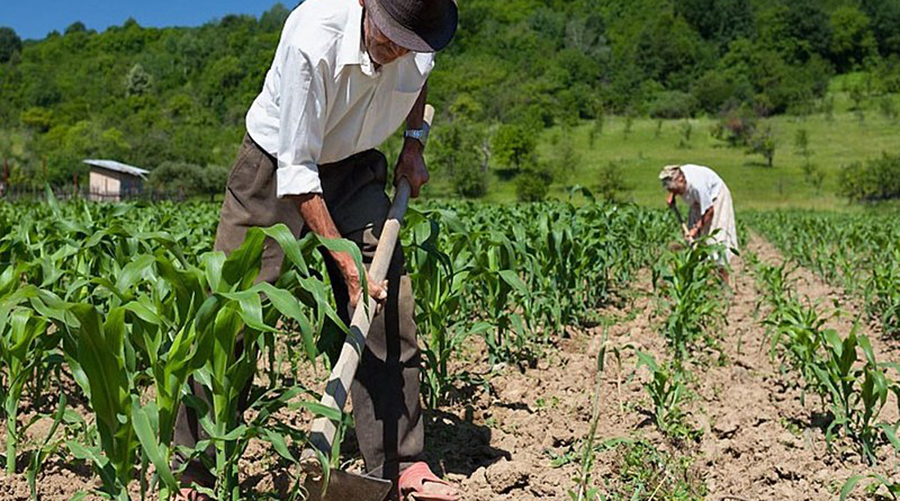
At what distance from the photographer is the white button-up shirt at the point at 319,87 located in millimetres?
2256

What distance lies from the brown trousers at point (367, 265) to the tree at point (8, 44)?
11556 cm

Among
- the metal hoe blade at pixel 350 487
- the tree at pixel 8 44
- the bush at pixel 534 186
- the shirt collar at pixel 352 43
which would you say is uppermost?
the tree at pixel 8 44

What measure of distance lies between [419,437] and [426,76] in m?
1.24

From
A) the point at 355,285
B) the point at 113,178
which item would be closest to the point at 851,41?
the point at 113,178

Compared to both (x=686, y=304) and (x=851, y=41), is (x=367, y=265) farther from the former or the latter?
(x=851, y=41)

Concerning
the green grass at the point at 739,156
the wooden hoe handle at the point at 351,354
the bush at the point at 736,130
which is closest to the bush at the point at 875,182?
the green grass at the point at 739,156

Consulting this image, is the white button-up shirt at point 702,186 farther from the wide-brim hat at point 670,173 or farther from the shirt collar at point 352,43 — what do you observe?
the shirt collar at point 352,43

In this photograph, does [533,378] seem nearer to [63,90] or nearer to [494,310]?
[494,310]

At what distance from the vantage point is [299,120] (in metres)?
2.27

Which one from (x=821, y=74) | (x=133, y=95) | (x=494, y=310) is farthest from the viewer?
(x=133, y=95)

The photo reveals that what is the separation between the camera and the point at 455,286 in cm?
351

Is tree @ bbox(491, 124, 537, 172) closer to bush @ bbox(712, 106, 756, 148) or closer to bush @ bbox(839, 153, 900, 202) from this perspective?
bush @ bbox(712, 106, 756, 148)

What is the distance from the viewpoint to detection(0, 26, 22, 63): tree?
335 feet

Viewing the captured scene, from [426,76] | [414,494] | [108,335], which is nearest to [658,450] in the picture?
[414,494]
